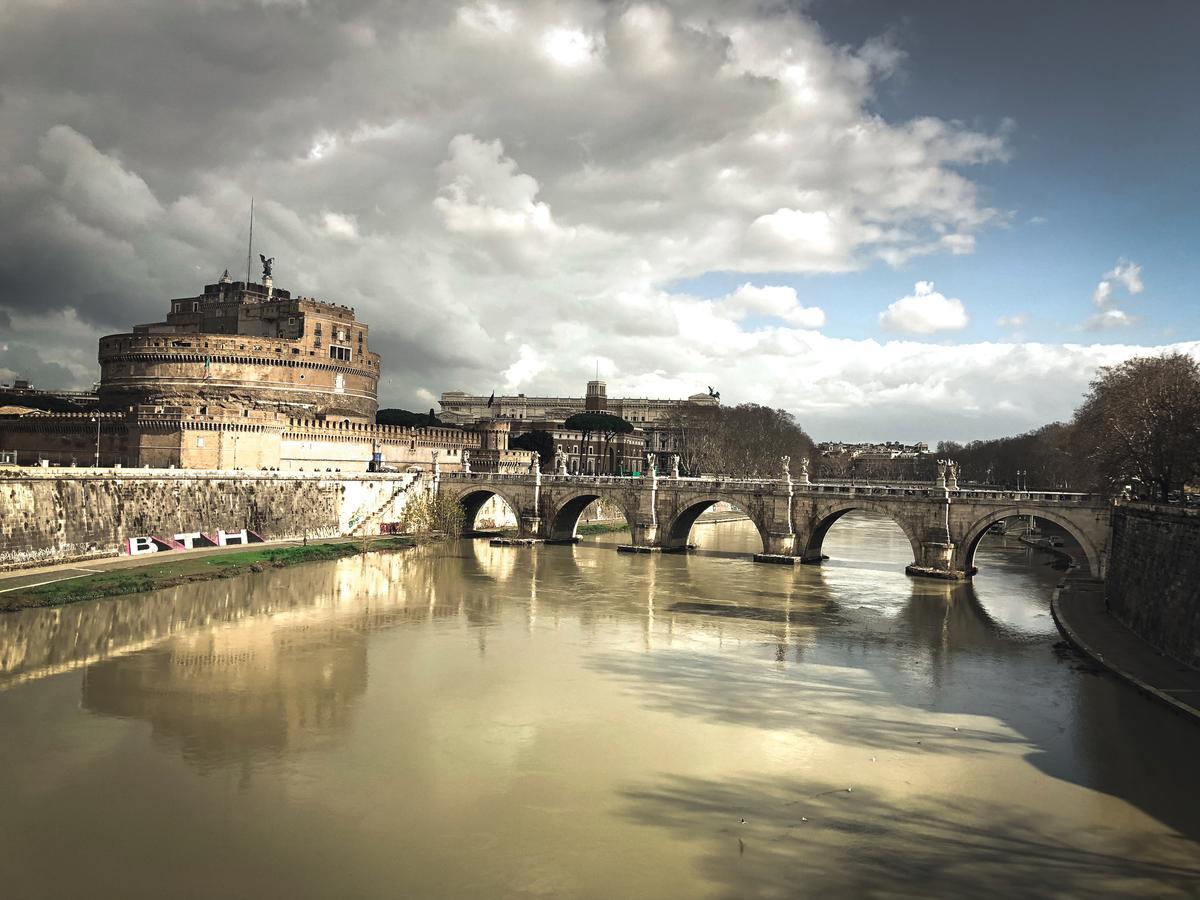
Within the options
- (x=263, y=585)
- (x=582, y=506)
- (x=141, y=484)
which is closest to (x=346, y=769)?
(x=263, y=585)

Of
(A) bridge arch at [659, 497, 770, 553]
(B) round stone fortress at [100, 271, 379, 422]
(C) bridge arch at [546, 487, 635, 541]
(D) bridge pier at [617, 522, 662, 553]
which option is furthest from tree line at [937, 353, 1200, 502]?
(B) round stone fortress at [100, 271, 379, 422]

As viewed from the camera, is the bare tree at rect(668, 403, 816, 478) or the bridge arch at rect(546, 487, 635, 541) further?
the bare tree at rect(668, 403, 816, 478)

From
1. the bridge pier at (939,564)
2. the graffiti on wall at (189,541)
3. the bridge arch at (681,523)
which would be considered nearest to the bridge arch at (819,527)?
the bridge pier at (939,564)

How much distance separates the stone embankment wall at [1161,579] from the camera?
2080cm

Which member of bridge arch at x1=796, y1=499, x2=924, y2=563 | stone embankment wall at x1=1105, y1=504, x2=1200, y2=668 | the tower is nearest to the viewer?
stone embankment wall at x1=1105, y1=504, x2=1200, y2=668

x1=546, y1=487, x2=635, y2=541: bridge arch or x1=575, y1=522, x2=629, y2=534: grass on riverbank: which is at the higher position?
x1=546, y1=487, x2=635, y2=541: bridge arch

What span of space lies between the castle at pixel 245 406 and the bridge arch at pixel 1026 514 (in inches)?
1511

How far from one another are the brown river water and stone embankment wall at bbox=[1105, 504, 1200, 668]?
2.14 m

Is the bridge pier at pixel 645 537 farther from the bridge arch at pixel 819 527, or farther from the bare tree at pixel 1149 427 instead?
the bare tree at pixel 1149 427

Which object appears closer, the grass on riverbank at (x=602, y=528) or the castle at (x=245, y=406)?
the castle at (x=245, y=406)

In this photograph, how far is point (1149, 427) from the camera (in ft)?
114

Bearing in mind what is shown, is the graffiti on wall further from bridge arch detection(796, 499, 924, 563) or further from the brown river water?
bridge arch detection(796, 499, 924, 563)

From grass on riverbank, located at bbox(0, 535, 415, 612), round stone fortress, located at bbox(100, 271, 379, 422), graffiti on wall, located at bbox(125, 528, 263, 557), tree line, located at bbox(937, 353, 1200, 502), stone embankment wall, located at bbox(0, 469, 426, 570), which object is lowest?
grass on riverbank, located at bbox(0, 535, 415, 612)

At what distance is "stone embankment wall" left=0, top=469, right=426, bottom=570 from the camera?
3453 cm
